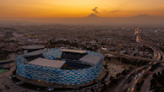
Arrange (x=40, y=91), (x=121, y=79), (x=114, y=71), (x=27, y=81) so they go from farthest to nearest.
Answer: (x=114, y=71) < (x=121, y=79) < (x=27, y=81) < (x=40, y=91)

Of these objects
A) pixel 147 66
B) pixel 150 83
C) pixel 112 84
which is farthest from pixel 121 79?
pixel 147 66

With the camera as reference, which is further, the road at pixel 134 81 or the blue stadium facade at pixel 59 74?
the road at pixel 134 81

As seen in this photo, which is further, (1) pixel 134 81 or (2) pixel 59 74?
(1) pixel 134 81

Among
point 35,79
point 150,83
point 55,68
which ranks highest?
point 55,68

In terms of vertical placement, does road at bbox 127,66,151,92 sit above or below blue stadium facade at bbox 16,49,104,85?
below

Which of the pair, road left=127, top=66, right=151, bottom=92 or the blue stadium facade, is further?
road left=127, top=66, right=151, bottom=92

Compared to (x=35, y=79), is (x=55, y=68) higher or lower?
higher

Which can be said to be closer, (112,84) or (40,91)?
(40,91)

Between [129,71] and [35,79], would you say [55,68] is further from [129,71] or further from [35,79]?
[129,71]

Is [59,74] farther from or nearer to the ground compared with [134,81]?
farther from the ground

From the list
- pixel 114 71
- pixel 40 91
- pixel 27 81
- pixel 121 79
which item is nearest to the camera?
pixel 40 91

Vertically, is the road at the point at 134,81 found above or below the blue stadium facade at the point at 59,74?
below
